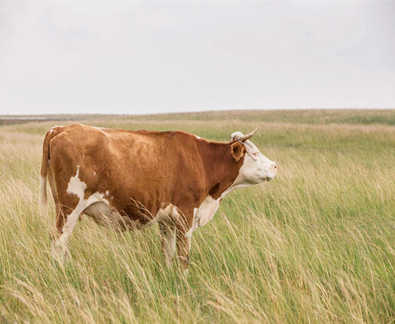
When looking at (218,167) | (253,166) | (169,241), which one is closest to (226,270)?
(169,241)

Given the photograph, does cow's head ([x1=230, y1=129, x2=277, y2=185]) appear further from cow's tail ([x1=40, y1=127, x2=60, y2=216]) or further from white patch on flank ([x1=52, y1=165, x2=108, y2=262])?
cow's tail ([x1=40, y1=127, x2=60, y2=216])

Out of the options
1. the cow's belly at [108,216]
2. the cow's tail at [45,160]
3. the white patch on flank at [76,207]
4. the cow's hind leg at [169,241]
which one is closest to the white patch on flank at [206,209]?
the cow's hind leg at [169,241]

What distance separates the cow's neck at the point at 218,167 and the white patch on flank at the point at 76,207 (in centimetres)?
116

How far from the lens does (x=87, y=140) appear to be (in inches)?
154

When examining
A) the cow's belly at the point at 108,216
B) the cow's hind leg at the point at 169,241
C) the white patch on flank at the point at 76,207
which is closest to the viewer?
the white patch on flank at the point at 76,207

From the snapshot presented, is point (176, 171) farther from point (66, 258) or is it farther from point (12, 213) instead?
point (12, 213)

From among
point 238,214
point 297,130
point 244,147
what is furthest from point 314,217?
point 297,130

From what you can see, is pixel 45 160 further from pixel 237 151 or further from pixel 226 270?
pixel 226 270

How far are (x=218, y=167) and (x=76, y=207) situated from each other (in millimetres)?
1526

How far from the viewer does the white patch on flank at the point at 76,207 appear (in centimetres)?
387

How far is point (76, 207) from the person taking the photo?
3.91 m

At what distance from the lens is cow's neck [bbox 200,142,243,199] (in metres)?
4.49

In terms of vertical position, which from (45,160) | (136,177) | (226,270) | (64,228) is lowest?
(226,270)

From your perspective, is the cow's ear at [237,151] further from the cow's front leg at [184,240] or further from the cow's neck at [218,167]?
the cow's front leg at [184,240]
